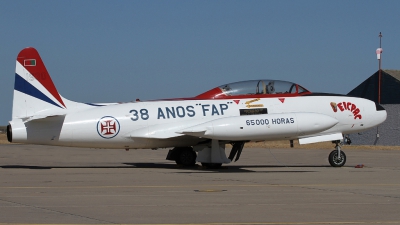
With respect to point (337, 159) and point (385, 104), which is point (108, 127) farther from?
point (385, 104)

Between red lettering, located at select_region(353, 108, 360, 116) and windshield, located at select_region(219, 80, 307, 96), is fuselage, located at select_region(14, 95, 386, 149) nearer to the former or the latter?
red lettering, located at select_region(353, 108, 360, 116)

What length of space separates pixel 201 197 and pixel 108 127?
878cm

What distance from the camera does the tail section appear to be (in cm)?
2150

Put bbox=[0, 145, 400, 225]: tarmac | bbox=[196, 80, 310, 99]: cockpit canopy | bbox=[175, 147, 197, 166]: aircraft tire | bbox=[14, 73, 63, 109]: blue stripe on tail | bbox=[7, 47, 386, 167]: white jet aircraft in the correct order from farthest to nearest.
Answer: bbox=[175, 147, 197, 166]: aircraft tire → bbox=[196, 80, 310, 99]: cockpit canopy → bbox=[14, 73, 63, 109]: blue stripe on tail → bbox=[7, 47, 386, 167]: white jet aircraft → bbox=[0, 145, 400, 225]: tarmac

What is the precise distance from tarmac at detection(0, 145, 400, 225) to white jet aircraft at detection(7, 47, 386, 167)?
123cm

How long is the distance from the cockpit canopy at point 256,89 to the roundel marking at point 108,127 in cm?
332

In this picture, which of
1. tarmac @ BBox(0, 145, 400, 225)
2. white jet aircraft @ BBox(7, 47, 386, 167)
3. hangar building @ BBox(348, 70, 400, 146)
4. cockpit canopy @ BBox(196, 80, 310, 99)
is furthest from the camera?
hangar building @ BBox(348, 70, 400, 146)

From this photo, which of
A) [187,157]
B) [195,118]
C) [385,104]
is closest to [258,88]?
[195,118]

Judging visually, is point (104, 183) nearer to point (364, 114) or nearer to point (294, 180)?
point (294, 180)

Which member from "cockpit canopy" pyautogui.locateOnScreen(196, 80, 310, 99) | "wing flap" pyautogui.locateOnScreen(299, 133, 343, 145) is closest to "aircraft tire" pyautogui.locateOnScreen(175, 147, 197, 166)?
"cockpit canopy" pyautogui.locateOnScreen(196, 80, 310, 99)

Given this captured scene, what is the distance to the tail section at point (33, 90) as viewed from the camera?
70.5 feet

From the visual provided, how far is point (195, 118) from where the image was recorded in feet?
73.3

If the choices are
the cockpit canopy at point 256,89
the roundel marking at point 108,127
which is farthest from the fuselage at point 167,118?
the cockpit canopy at point 256,89

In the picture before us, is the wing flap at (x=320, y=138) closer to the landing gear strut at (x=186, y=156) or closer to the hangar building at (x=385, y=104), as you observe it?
the landing gear strut at (x=186, y=156)
